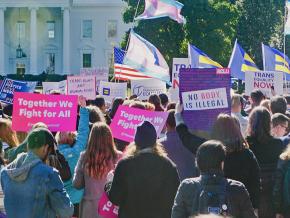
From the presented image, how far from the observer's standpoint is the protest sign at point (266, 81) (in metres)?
14.8

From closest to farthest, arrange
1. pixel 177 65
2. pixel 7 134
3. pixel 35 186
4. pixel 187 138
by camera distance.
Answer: pixel 35 186
pixel 187 138
pixel 7 134
pixel 177 65

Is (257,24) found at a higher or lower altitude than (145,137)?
higher

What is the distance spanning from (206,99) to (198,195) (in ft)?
7.08

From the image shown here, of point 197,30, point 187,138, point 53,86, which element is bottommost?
point 187,138

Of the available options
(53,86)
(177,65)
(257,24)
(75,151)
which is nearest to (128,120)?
(75,151)

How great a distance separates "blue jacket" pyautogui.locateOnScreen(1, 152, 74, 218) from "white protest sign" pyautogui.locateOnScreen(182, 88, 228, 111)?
1.78 metres

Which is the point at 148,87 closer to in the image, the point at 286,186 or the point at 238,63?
the point at 238,63

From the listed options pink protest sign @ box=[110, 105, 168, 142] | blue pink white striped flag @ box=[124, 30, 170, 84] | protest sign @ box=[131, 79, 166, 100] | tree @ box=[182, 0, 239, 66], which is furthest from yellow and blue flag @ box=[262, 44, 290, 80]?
tree @ box=[182, 0, 239, 66]

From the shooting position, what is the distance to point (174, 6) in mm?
20906

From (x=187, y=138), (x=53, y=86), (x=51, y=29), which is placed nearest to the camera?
(x=187, y=138)

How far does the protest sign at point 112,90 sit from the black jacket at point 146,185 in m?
11.0

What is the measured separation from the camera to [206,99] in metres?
6.80

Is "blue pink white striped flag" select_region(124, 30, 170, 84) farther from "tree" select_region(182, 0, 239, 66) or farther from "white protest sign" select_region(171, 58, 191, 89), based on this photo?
"tree" select_region(182, 0, 239, 66)

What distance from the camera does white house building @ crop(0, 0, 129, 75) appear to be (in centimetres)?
7881
